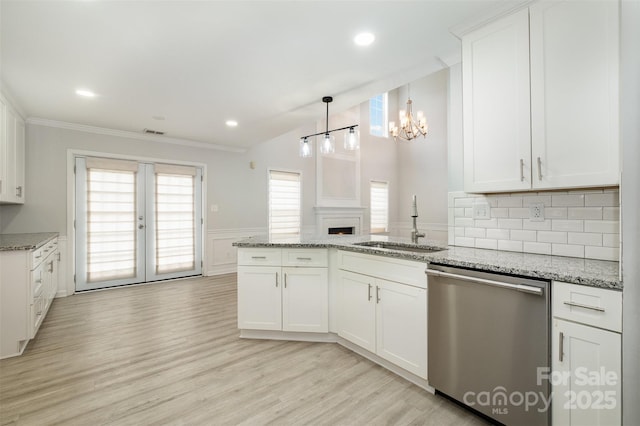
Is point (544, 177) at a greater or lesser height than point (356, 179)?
lesser

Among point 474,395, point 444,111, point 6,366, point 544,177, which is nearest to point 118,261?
point 6,366

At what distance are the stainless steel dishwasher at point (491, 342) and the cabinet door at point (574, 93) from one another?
73 cm

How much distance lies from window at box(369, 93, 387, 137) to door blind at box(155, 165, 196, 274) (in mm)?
4836

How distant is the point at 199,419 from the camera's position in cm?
175

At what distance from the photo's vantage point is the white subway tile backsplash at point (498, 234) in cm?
228

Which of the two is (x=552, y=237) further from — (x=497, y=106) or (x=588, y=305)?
(x=497, y=106)

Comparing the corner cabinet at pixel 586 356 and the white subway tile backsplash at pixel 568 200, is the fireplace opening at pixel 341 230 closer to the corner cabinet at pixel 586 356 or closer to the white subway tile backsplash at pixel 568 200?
the white subway tile backsplash at pixel 568 200

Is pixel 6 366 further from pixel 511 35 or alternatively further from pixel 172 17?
pixel 511 35

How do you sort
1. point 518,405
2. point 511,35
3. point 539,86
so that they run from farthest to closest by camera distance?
point 511,35 < point 539,86 < point 518,405

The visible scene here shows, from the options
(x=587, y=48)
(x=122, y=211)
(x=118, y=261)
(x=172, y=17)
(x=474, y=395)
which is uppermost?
(x=172, y=17)

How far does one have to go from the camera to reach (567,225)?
78.1 inches

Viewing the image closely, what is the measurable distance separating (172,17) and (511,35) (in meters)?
2.19

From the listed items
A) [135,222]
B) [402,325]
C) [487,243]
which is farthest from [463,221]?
[135,222]

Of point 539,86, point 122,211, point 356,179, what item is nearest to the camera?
point 539,86
